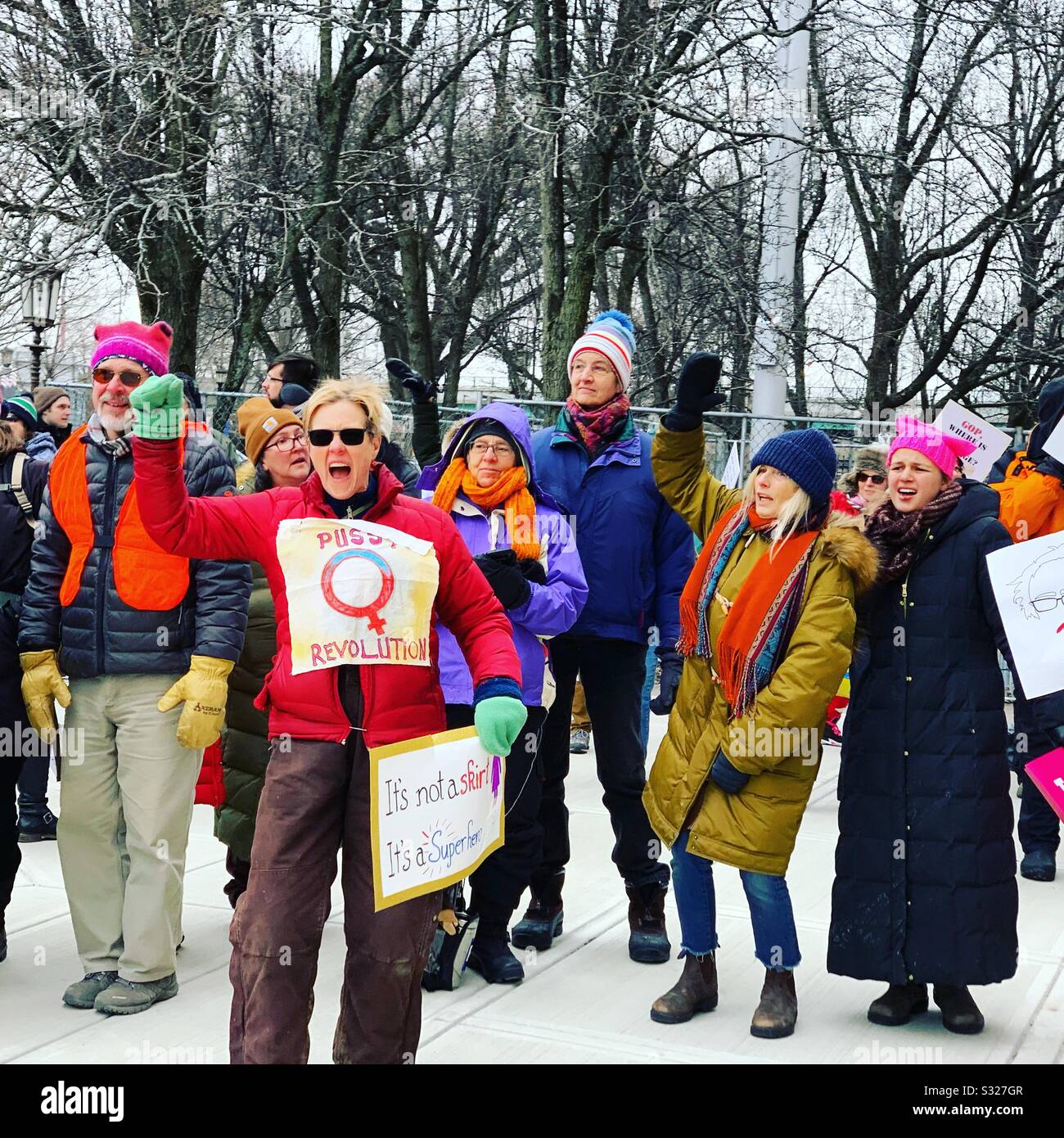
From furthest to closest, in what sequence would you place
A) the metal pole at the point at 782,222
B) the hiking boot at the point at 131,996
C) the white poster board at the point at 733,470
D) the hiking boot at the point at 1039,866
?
1. the metal pole at the point at 782,222
2. the white poster board at the point at 733,470
3. the hiking boot at the point at 1039,866
4. the hiking boot at the point at 131,996

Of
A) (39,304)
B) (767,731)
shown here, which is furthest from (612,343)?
(39,304)

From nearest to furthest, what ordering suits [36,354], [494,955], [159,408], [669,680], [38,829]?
[159,408] < [494,955] < [669,680] < [38,829] < [36,354]

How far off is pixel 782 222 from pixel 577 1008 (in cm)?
865

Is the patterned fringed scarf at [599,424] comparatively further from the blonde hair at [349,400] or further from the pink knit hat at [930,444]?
the blonde hair at [349,400]

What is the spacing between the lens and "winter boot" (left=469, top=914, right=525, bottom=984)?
4.99 meters

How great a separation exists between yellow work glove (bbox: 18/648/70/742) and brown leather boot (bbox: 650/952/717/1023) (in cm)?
212

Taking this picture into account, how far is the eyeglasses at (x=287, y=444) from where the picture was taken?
527cm

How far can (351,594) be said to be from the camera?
3.51m

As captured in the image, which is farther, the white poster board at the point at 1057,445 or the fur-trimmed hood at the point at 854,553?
the white poster board at the point at 1057,445

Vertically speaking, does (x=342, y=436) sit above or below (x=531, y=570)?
above

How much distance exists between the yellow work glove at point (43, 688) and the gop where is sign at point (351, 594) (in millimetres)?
1552

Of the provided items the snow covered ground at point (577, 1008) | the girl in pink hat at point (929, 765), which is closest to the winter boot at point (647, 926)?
the snow covered ground at point (577, 1008)

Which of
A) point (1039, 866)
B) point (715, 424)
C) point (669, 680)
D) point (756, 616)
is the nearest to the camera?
point (756, 616)

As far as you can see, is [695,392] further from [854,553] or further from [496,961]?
[496,961]
